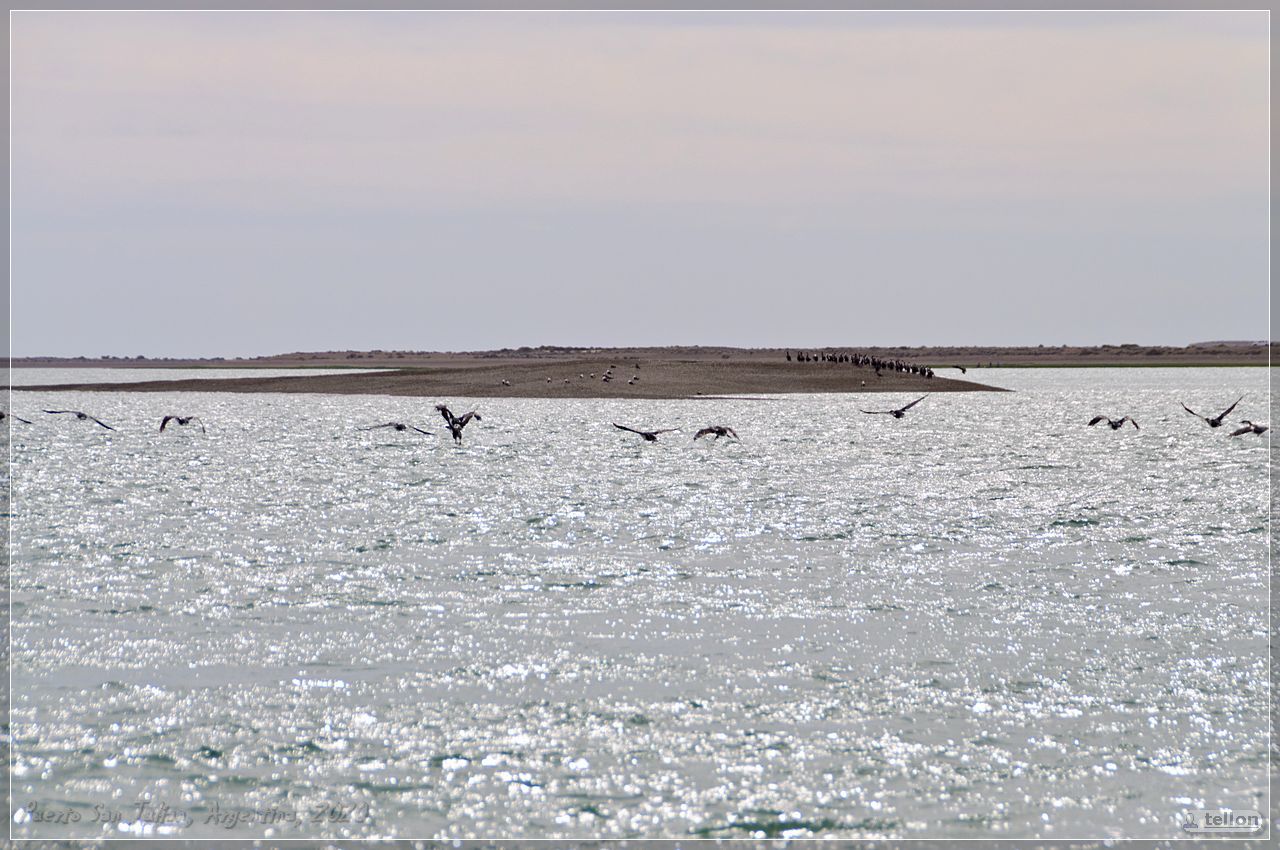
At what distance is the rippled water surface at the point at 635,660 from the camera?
9.75 metres

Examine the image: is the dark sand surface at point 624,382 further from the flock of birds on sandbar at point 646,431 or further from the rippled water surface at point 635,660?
the rippled water surface at point 635,660

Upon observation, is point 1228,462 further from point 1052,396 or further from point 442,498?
point 1052,396

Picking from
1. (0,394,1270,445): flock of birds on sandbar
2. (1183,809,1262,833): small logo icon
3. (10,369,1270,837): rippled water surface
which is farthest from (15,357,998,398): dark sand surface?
(1183,809,1262,833): small logo icon

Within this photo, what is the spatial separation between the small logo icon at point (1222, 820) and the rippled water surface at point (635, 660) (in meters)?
0.19

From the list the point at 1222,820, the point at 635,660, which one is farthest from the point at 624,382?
the point at 1222,820

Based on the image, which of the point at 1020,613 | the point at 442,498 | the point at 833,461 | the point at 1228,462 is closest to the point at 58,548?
the point at 442,498

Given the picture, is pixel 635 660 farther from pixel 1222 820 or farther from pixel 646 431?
pixel 646 431

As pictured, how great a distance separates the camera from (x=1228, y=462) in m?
41.5

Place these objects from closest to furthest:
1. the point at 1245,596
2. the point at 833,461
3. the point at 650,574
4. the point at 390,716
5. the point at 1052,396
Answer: the point at 390,716 < the point at 1245,596 < the point at 650,574 < the point at 833,461 < the point at 1052,396

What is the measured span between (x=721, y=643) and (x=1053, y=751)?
4432mm

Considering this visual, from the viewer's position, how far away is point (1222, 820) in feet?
31.0

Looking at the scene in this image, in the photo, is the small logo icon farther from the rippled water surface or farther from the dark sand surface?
the dark sand surface

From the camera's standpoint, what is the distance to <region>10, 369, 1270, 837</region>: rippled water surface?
9750 mm

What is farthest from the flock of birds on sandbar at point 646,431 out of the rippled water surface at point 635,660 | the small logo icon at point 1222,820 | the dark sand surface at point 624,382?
the small logo icon at point 1222,820
